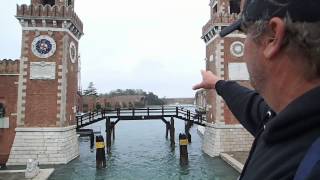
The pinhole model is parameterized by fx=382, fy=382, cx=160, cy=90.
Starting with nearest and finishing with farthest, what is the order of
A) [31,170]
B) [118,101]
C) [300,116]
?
1. [300,116]
2. [31,170]
3. [118,101]

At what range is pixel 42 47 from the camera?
22.8 m

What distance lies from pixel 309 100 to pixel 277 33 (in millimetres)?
242

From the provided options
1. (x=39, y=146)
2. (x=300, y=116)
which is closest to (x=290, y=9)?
(x=300, y=116)

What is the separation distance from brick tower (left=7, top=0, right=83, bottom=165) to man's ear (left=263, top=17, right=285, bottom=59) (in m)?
22.0

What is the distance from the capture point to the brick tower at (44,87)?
22.1 meters

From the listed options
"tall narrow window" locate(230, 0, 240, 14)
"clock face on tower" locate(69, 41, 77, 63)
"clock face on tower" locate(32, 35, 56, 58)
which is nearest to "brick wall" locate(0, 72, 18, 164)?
"clock face on tower" locate(32, 35, 56, 58)

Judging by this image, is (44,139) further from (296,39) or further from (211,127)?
(296,39)

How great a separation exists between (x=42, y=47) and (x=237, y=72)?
12213 millimetres

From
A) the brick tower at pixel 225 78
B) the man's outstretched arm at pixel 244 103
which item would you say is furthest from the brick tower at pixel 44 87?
the man's outstretched arm at pixel 244 103

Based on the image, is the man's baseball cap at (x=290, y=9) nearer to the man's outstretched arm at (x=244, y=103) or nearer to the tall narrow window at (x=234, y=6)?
the man's outstretched arm at (x=244, y=103)

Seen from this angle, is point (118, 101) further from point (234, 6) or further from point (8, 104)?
point (8, 104)

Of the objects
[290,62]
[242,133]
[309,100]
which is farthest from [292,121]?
[242,133]

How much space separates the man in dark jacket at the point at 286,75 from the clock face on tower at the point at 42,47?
74.2 ft

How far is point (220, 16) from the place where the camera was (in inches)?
993
